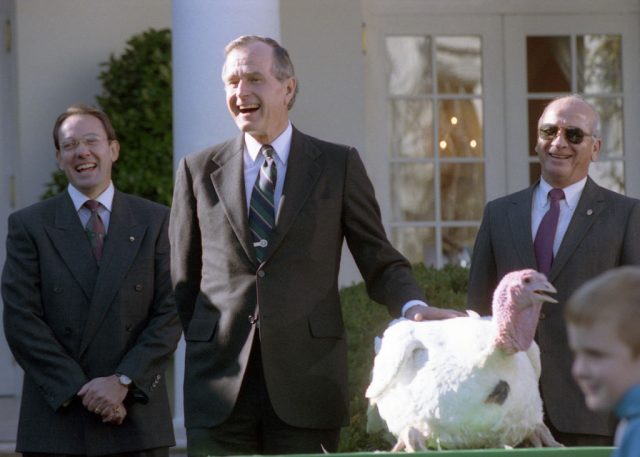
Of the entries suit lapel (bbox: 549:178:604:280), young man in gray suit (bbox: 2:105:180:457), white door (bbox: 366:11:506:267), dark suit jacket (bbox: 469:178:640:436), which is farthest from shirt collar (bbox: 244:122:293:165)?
white door (bbox: 366:11:506:267)

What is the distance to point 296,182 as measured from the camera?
13.3 ft

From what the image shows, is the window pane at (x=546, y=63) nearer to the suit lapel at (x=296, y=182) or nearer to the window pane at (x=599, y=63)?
the window pane at (x=599, y=63)

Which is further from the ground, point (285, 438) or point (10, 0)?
point (10, 0)

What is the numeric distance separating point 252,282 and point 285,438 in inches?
18.0

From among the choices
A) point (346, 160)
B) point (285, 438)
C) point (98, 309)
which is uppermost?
point (346, 160)

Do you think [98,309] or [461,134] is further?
[461,134]

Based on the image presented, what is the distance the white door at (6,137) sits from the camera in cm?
906

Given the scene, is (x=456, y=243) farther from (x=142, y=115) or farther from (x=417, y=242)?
(x=142, y=115)

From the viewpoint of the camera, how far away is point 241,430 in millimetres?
3975

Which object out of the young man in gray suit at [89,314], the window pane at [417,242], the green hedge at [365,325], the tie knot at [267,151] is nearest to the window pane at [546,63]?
the window pane at [417,242]

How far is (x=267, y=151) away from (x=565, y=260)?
106 centimetres

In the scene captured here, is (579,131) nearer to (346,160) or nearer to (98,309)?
(346,160)

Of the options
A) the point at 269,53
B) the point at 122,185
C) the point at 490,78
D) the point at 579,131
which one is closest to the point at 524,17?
the point at 490,78

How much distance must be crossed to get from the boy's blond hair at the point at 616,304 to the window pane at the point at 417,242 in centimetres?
727
